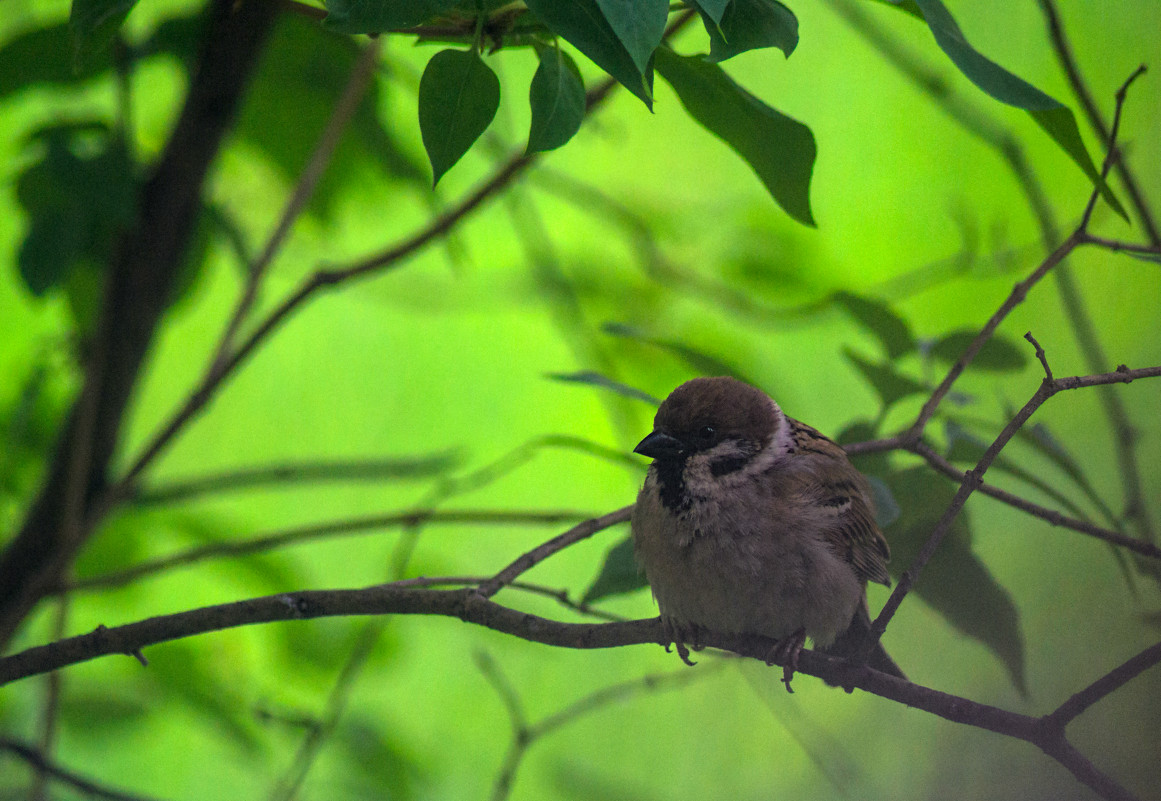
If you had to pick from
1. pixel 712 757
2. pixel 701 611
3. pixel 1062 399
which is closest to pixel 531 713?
pixel 712 757

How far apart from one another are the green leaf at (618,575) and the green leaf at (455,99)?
65cm

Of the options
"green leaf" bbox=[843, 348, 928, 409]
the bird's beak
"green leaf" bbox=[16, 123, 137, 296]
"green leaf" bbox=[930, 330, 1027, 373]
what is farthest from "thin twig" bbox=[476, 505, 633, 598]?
"green leaf" bbox=[16, 123, 137, 296]

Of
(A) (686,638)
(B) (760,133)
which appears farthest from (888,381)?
(B) (760,133)

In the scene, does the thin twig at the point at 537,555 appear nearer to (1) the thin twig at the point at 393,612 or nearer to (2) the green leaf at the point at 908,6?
(1) the thin twig at the point at 393,612

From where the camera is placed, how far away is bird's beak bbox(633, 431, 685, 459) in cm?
123

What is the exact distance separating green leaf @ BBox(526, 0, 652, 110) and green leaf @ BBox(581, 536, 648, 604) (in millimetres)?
700

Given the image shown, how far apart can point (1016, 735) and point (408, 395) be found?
5.60ft

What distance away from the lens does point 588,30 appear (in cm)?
58

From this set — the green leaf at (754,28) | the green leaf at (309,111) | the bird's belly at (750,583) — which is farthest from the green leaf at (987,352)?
the green leaf at (309,111)

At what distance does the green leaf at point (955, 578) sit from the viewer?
3.51 feet

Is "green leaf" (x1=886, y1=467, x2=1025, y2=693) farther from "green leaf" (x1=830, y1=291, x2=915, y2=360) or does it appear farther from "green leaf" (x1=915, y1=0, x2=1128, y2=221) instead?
"green leaf" (x1=915, y1=0, x2=1128, y2=221)

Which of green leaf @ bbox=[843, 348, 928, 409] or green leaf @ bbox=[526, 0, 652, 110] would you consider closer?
green leaf @ bbox=[526, 0, 652, 110]

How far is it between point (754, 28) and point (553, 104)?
5.5 inches

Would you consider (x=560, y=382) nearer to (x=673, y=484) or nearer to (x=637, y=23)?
(x=673, y=484)
